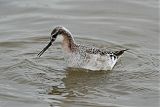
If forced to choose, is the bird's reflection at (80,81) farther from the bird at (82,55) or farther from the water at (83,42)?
the bird at (82,55)

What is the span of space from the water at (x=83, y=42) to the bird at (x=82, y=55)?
0.17 m

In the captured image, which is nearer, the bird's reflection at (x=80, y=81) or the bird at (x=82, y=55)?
the bird's reflection at (x=80, y=81)

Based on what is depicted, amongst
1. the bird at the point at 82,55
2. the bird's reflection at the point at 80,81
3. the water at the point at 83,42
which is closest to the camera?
the water at the point at 83,42

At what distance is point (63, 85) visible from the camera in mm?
12539

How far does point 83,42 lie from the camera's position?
1505cm

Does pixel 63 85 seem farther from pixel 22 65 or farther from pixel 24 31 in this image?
pixel 24 31

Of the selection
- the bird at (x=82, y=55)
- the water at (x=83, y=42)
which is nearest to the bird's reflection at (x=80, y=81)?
the water at (x=83, y=42)

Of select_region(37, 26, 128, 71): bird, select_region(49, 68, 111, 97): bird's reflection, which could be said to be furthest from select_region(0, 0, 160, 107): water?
select_region(37, 26, 128, 71): bird

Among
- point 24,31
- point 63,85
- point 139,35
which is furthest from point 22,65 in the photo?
point 139,35

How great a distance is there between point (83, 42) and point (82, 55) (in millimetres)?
1880

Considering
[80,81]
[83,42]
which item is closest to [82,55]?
[80,81]

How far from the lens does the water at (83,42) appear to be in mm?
11641

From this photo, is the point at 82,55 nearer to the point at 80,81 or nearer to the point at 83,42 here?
the point at 80,81

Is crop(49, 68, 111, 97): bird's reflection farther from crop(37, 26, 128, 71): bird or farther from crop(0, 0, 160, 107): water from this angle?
crop(37, 26, 128, 71): bird
